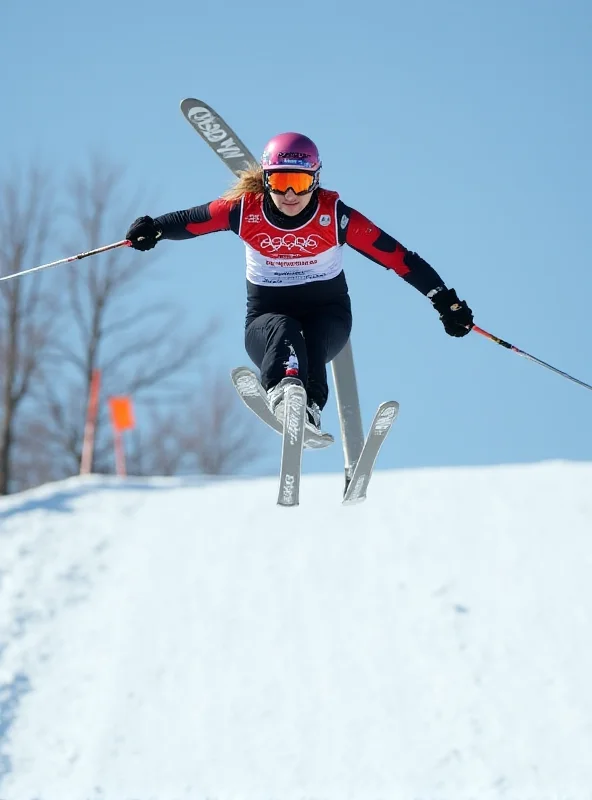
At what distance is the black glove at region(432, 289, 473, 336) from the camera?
6.65 m

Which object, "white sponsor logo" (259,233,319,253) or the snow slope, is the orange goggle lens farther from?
the snow slope

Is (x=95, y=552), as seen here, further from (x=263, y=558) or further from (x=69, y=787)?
(x=69, y=787)

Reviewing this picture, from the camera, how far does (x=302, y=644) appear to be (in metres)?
11.5

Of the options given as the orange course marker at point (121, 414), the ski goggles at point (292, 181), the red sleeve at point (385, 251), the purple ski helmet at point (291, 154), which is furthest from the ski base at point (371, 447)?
the orange course marker at point (121, 414)

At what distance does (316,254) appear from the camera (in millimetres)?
6633

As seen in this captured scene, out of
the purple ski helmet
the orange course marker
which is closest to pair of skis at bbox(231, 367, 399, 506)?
the purple ski helmet

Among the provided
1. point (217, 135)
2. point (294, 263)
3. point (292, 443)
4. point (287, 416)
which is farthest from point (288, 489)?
point (217, 135)

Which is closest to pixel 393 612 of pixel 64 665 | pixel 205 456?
pixel 64 665

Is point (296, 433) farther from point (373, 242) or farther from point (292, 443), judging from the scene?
point (373, 242)

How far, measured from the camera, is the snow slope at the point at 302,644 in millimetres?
10180

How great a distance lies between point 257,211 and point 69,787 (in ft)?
17.8

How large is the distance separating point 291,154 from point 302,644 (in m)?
6.28

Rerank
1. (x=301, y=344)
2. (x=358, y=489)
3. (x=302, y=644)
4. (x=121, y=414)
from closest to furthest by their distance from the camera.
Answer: (x=301, y=344) → (x=358, y=489) → (x=302, y=644) → (x=121, y=414)

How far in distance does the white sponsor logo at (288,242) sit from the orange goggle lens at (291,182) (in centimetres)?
29
